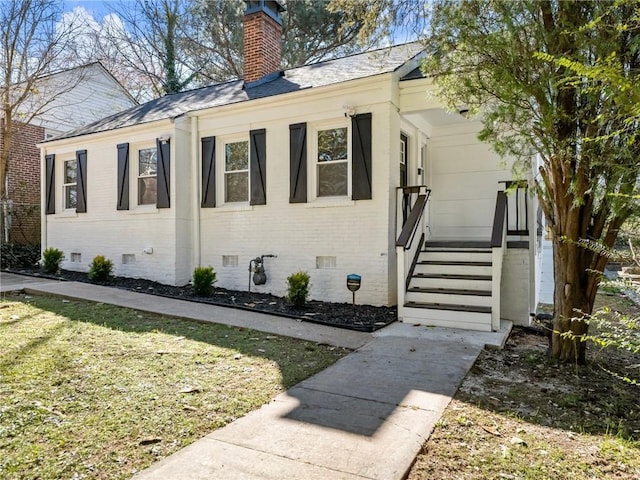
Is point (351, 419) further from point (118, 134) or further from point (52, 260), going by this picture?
point (52, 260)

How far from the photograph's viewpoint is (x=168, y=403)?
3.31m

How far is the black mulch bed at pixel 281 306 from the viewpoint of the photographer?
6.43m

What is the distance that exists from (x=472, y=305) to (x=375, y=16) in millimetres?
4109

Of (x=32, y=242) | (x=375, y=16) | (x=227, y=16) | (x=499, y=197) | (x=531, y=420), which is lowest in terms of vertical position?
(x=531, y=420)

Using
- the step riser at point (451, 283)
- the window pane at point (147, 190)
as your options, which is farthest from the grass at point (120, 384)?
the window pane at point (147, 190)

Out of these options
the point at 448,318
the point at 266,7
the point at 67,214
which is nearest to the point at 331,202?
the point at 448,318

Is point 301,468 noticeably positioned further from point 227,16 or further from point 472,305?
point 227,16

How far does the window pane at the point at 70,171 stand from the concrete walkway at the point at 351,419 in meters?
8.65

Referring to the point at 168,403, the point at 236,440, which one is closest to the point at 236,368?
the point at 168,403

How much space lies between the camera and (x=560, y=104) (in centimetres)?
432

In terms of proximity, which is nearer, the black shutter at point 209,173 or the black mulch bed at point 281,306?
the black mulch bed at point 281,306

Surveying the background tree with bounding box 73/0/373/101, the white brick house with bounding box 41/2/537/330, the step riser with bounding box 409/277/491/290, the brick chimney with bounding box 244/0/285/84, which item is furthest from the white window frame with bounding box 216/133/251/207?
the background tree with bounding box 73/0/373/101

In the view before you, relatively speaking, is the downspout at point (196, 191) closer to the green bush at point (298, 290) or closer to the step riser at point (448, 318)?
the green bush at point (298, 290)

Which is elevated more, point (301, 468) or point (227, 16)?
point (227, 16)
